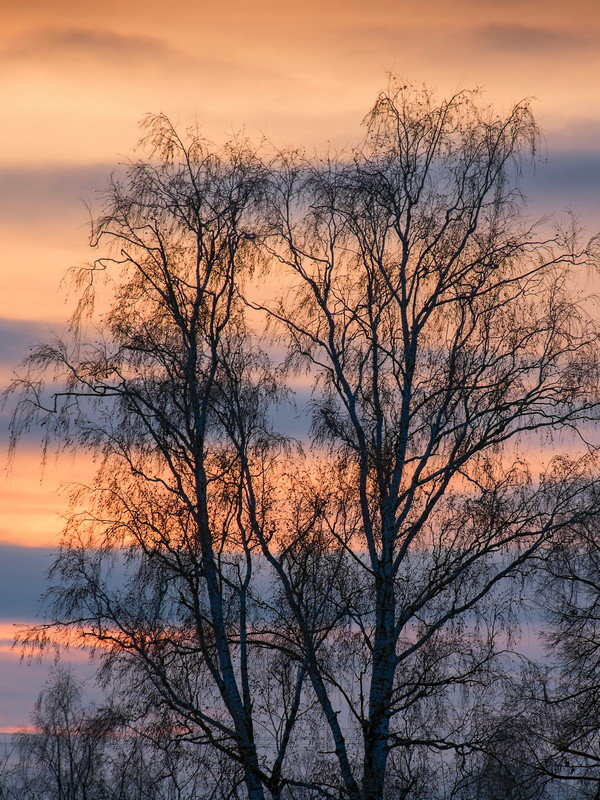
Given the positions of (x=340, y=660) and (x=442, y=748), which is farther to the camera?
(x=340, y=660)

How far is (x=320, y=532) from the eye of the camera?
2152 centimetres

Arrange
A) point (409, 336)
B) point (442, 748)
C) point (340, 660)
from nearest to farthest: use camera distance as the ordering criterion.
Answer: point (442, 748) → point (340, 660) → point (409, 336)

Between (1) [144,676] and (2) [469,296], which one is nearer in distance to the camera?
(1) [144,676]

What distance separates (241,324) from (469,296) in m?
4.95

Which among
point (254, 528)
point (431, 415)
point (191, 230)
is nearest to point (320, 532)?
point (254, 528)

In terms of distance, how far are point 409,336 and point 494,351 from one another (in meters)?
1.83

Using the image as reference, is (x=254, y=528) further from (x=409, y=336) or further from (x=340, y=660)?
(x=409, y=336)

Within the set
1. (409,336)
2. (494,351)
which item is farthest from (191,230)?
(494,351)

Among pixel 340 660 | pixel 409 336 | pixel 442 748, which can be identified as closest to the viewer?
pixel 442 748

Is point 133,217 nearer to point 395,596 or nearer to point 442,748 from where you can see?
point 395,596

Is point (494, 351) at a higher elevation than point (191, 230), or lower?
lower

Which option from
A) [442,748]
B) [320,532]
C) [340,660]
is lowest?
[442,748]

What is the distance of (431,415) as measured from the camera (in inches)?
882

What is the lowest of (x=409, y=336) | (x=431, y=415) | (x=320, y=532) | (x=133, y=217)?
(x=320, y=532)
